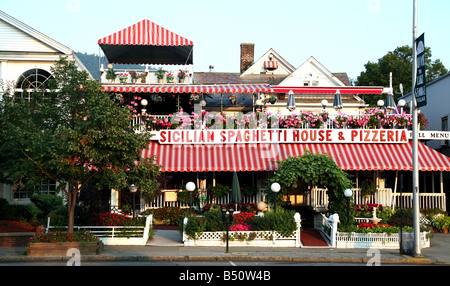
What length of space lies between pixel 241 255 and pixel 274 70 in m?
20.7

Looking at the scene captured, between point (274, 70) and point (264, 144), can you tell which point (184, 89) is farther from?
point (274, 70)

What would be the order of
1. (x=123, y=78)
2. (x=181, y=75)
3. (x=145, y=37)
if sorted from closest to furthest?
(x=123, y=78) → (x=181, y=75) → (x=145, y=37)

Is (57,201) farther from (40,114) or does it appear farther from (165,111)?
(165,111)

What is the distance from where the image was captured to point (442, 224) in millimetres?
22422

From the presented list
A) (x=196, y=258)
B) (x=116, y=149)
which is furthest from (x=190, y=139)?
(x=196, y=258)

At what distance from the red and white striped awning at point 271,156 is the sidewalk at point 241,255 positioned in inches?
188

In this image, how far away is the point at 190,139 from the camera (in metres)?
23.4

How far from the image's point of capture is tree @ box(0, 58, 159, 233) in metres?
16.4

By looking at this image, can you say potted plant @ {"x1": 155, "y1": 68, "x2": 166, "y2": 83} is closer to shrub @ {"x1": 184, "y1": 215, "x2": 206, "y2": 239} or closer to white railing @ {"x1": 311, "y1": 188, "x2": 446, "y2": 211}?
white railing @ {"x1": 311, "y1": 188, "x2": 446, "y2": 211}

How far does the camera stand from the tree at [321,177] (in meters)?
19.2

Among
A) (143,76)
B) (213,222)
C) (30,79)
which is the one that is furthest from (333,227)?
(30,79)

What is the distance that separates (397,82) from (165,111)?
2987 centimetres

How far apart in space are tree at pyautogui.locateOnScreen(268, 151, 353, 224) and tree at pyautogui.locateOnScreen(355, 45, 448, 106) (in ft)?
97.1

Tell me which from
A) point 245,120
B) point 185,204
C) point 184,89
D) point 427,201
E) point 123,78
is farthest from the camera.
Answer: point 123,78
